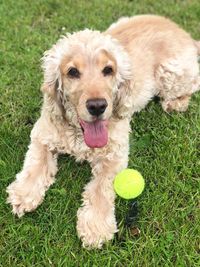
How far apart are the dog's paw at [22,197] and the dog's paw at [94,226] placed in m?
0.37

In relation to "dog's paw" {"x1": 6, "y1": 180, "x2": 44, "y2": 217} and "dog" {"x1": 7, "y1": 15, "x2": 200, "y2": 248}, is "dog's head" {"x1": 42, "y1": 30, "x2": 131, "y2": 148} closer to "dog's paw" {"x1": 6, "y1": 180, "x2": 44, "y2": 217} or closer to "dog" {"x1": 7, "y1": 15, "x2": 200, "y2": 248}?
"dog" {"x1": 7, "y1": 15, "x2": 200, "y2": 248}

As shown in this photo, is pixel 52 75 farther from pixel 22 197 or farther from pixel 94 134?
pixel 22 197

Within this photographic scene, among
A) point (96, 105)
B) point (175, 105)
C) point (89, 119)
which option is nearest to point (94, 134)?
point (89, 119)

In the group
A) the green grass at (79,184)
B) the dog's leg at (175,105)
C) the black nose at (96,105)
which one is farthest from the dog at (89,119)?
the dog's leg at (175,105)

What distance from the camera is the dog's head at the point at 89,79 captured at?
390 cm

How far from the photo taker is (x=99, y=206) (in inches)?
163

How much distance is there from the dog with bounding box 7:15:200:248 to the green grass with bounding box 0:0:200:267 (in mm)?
116

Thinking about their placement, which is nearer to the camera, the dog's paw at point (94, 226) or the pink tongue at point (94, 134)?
the dog's paw at point (94, 226)

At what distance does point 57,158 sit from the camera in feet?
15.3

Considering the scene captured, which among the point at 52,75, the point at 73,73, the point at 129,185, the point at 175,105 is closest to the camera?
the point at 129,185

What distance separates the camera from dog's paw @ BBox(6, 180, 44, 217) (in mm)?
4125

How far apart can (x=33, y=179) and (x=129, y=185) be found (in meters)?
0.96

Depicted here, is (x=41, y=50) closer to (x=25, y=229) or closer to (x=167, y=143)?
(x=167, y=143)

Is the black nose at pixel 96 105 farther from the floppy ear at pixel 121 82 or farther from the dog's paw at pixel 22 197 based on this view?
the dog's paw at pixel 22 197
